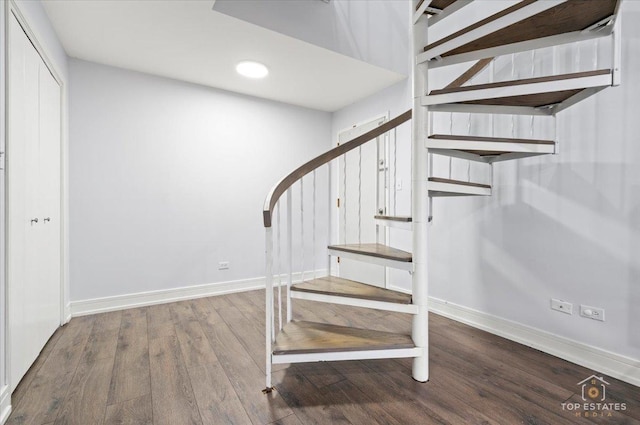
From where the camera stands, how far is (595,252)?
190 centimetres

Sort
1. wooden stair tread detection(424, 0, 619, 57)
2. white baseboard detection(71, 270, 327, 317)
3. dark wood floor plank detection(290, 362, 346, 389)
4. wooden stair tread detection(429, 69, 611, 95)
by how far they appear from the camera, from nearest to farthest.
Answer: wooden stair tread detection(424, 0, 619, 57) < wooden stair tread detection(429, 69, 611, 95) < dark wood floor plank detection(290, 362, 346, 389) < white baseboard detection(71, 270, 327, 317)

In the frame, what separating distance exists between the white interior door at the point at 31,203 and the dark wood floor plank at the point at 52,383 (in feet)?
0.33

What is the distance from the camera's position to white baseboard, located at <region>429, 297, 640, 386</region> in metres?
1.77

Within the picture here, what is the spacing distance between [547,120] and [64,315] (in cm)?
429

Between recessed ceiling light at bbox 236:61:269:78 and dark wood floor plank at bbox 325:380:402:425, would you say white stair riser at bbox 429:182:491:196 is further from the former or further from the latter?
recessed ceiling light at bbox 236:61:269:78

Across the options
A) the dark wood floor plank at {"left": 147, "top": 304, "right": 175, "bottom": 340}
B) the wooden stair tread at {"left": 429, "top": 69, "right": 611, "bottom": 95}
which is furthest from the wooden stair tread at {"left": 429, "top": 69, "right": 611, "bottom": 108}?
the dark wood floor plank at {"left": 147, "top": 304, "right": 175, "bottom": 340}

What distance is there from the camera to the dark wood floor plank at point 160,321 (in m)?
2.45

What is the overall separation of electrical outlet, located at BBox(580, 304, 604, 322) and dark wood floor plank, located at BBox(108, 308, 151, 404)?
277 cm

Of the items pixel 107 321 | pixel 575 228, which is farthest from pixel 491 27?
pixel 107 321

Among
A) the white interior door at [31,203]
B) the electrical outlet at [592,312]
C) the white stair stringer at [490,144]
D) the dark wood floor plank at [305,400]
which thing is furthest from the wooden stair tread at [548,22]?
the white interior door at [31,203]

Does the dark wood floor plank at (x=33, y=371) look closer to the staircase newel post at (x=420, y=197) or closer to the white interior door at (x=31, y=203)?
the white interior door at (x=31, y=203)

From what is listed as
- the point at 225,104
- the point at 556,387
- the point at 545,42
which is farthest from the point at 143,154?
the point at 556,387

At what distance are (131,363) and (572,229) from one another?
10.3ft

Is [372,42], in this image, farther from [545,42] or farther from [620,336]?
[620,336]
